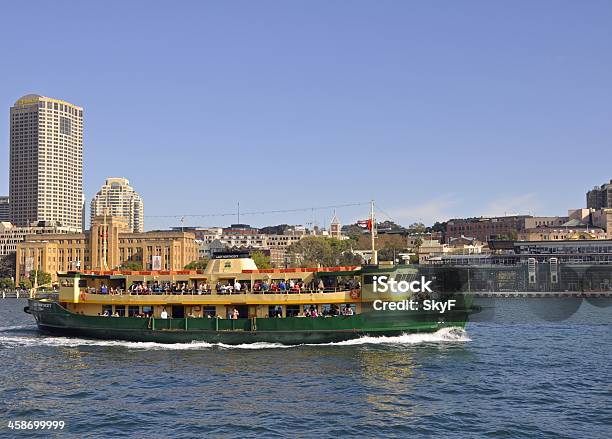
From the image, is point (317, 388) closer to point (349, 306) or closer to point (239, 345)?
point (239, 345)

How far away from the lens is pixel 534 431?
1059 inches

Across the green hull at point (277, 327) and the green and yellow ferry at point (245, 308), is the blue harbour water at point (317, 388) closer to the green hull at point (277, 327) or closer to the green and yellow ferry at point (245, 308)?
the green hull at point (277, 327)

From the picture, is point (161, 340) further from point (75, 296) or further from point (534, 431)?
point (534, 431)

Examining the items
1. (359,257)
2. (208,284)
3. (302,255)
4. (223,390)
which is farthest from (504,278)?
(223,390)

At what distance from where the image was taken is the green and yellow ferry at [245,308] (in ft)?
154

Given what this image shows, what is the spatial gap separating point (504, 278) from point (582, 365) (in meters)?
102

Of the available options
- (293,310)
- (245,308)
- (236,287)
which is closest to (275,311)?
(293,310)

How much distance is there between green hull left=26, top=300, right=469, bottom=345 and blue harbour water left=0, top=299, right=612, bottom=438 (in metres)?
0.75

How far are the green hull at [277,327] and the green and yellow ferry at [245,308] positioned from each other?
0.20 feet

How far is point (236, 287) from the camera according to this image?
48969mm

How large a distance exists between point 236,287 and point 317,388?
1632cm

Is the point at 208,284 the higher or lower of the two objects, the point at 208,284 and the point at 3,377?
the higher

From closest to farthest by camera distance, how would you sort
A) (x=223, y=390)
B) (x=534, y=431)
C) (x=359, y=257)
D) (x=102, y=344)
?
(x=534, y=431), (x=223, y=390), (x=102, y=344), (x=359, y=257)

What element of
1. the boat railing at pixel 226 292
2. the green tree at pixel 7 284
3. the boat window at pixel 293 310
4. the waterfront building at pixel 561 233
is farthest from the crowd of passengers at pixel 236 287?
the waterfront building at pixel 561 233
